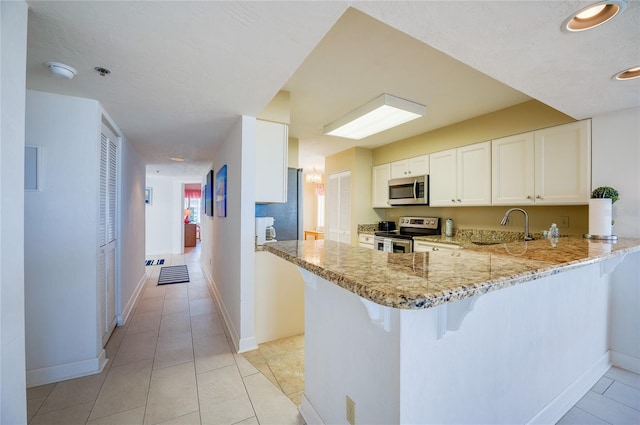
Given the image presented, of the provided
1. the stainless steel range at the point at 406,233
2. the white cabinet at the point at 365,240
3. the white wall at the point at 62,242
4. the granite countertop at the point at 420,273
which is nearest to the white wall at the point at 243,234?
the white wall at the point at 62,242

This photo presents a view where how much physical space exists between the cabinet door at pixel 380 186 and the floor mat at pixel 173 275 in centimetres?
373

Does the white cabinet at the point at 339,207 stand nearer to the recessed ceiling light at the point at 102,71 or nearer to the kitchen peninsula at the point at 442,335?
the kitchen peninsula at the point at 442,335

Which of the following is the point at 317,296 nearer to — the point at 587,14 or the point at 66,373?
the point at 587,14

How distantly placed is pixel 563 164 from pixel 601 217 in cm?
67

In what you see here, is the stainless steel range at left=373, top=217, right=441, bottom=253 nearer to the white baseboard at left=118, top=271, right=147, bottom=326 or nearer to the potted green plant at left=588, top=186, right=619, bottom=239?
the potted green plant at left=588, top=186, right=619, bottom=239

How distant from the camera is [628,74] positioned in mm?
1629

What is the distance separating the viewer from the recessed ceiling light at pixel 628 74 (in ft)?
5.17

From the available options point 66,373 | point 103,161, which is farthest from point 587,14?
point 66,373

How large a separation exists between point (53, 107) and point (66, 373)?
1.96 metres

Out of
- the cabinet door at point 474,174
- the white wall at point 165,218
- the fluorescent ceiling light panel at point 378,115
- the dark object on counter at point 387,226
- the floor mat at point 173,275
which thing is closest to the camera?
the fluorescent ceiling light panel at point 378,115

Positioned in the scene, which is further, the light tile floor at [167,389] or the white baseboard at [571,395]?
the light tile floor at [167,389]

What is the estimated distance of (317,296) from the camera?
1.48m

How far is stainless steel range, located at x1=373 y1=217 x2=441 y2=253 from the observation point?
3.79 m

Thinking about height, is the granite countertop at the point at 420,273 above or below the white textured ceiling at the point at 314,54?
below
